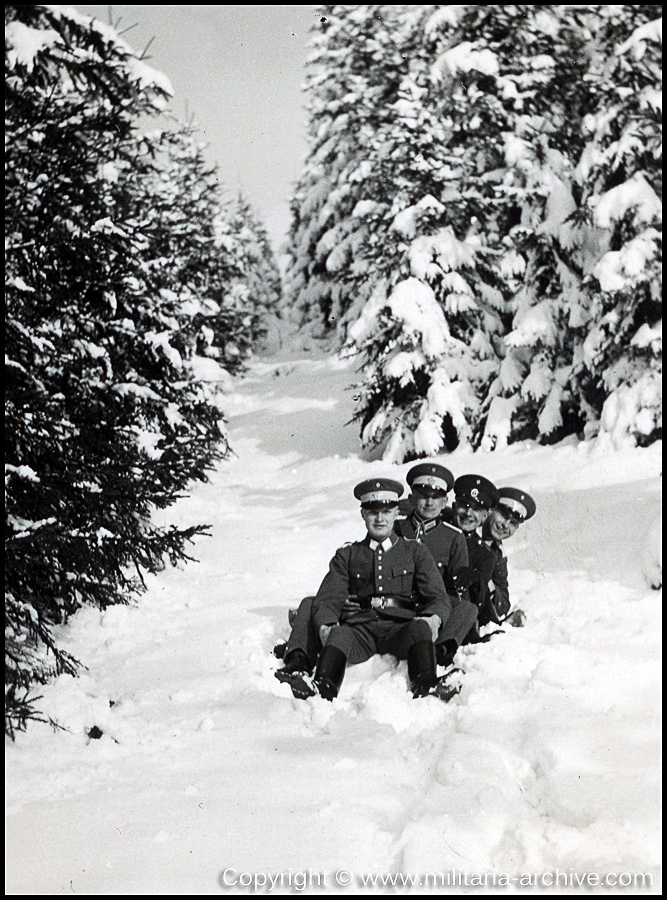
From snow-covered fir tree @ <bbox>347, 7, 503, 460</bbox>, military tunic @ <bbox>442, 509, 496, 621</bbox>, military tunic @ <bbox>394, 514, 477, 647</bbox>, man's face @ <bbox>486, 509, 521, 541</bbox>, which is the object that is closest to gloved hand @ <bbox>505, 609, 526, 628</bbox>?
military tunic @ <bbox>442, 509, 496, 621</bbox>

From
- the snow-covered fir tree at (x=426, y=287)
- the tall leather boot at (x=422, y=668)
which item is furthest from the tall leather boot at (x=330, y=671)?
the snow-covered fir tree at (x=426, y=287)

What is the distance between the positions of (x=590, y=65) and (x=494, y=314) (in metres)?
4.49

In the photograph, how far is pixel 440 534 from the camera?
6277 mm

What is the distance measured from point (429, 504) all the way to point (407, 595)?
103cm

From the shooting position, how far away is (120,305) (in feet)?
24.0

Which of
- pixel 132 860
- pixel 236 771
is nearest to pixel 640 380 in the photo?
pixel 236 771

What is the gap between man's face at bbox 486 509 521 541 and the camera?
251 inches

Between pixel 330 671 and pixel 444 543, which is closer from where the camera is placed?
pixel 330 671

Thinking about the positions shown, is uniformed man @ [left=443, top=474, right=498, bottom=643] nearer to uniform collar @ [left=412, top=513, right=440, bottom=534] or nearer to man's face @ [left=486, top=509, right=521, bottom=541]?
man's face @ [left=486, top=509, right=521, bottom=541]

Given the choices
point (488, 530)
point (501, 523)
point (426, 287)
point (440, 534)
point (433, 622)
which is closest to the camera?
point (433, 622)

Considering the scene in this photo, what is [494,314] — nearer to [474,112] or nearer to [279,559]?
[474,112]

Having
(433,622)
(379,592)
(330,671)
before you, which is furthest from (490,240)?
(330,671)

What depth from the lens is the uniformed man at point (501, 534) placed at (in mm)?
6234

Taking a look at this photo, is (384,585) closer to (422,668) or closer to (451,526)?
(422,668)
